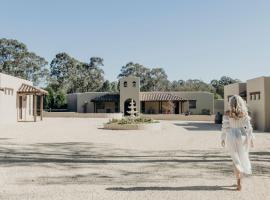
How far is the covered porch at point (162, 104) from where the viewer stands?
49875 mm

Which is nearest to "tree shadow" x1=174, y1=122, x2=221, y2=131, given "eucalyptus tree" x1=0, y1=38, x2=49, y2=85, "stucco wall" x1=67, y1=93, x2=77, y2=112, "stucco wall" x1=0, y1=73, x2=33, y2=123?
"stucco wall" x1=0, y1=73, x2=33, y2=123

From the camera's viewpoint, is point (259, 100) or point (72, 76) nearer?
point (259, 100)

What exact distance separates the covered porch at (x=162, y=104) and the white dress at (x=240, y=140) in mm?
42574

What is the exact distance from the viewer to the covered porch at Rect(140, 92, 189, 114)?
164 ft

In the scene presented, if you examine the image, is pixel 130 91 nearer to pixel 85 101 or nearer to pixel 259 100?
pixel 85 101

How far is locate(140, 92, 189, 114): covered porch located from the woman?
42.6m

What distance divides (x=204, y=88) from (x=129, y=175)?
75043 millimetres

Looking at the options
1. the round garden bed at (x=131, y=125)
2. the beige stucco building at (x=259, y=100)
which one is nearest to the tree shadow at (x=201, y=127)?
the round garden bed at (x=131, y=125)

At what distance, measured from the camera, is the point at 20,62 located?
69.9 meters

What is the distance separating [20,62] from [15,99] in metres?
38.1

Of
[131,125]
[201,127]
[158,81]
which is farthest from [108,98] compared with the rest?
[158,81]

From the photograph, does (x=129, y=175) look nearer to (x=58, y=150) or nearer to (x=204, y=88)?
(x=58, y=150)

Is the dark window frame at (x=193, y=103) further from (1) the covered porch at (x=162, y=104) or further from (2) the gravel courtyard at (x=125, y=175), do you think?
(2) the gravel courtyard at (x=125, y=175)

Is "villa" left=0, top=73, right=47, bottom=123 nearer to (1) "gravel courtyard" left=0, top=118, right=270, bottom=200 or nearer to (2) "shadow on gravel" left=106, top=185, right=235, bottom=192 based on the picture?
(1) "gravel courtyard" left=0, top=118, right=270, bottom=200
